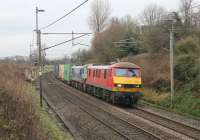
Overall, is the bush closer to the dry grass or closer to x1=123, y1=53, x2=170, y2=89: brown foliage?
x1=123, y1=53, x2=170, y2=89: brown foliage

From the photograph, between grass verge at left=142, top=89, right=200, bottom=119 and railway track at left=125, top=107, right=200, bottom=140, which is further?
grass verge at left=142, top=89, right=200, bottom=119

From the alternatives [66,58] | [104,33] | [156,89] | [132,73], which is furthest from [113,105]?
[66,58]

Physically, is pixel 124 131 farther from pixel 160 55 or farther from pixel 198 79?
pixel 160 55

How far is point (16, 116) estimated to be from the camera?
1462 cm

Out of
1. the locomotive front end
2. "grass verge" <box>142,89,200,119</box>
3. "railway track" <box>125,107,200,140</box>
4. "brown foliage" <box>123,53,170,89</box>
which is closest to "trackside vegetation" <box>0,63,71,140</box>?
"railway track" <box>125,107,200,140</box>

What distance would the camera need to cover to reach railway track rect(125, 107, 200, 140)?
19.4 meters

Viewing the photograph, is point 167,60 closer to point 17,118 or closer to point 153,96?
point 153,96

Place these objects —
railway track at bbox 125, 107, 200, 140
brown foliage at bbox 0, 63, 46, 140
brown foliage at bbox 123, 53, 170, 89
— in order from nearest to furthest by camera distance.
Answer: brown foliage at bbox 0, 63, 46, 140 < railway track at bbox 125, 107, 200, 140 < brown foliage at bbox 123, 53, 170, 89

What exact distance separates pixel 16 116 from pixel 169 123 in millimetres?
10433

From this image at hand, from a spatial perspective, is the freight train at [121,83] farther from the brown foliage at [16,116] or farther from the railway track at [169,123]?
the brown foliage at [16,116]

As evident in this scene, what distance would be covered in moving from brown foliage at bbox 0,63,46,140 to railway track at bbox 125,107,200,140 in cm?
711

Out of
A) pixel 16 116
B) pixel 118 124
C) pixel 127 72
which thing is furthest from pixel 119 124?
pixel 127 72

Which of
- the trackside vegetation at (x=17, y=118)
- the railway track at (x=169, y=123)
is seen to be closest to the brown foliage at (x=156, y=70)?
the railway track at (x=169, y=123)

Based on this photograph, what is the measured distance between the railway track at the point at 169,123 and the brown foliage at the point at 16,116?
280 inches
